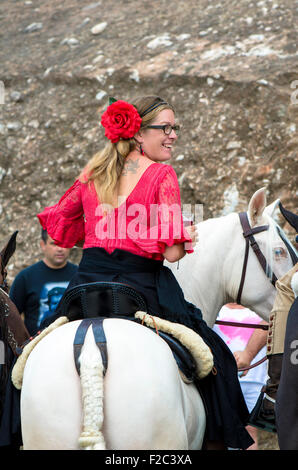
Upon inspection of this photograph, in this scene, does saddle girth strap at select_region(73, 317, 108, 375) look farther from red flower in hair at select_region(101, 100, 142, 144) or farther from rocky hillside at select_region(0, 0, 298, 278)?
rocky hillside at select_region(0, 0, 298, 278)

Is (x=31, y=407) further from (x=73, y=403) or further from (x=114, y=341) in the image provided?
(x=114, y=341)

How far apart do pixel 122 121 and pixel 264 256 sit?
1.38m

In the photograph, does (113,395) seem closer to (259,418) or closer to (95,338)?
(95,338)

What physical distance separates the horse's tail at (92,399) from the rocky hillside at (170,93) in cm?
607

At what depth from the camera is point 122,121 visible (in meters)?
3.89

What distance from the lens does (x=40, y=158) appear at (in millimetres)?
10602

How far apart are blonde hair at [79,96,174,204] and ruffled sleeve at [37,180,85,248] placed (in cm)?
27

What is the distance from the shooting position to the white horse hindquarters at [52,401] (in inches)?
115

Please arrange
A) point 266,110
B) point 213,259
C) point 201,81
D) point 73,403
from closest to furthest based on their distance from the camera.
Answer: point 73,403, point 213,259, point 266,110, point 201,81

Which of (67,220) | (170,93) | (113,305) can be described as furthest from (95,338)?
(170,93)

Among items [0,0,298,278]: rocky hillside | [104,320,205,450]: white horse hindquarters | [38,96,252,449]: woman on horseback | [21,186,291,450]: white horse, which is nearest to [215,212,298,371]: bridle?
[38,96,252,449]: woman on horseback

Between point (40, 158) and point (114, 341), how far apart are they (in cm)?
788

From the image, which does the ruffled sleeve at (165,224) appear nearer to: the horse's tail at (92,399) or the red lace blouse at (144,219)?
the red lace blouse at (144,219)
